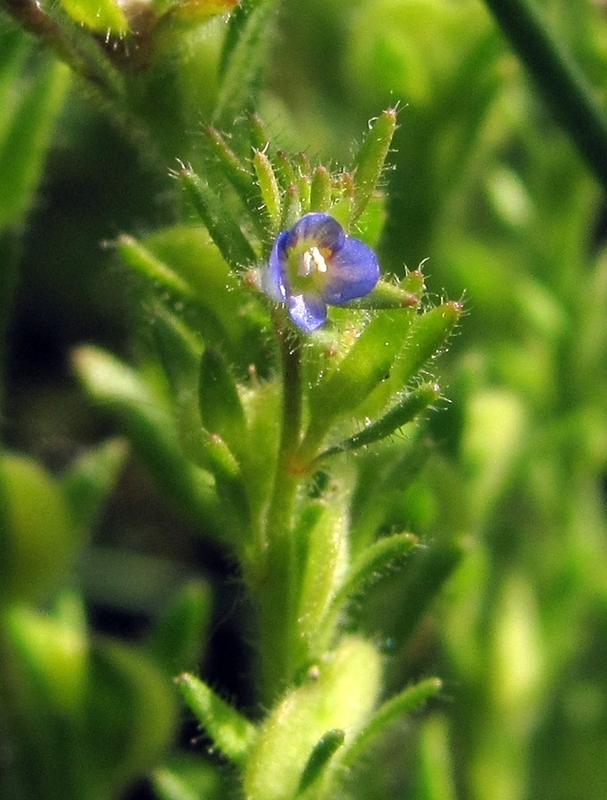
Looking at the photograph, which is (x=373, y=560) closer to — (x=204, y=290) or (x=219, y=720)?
(x=219, y=720)

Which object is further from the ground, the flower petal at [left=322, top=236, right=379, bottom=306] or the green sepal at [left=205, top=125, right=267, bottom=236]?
the green sepal at [left=205, top=125, right=267, bottom=236]

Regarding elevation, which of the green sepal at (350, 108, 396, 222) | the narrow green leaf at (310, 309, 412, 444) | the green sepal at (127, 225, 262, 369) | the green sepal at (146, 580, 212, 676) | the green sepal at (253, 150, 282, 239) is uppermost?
the green sepal at (127, 225, 262, 369)

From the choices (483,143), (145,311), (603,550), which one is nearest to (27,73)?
(483,143)

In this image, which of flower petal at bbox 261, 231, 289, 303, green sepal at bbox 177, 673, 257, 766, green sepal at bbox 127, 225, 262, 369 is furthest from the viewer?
green sepal at bbox 127, 225, 262, 369

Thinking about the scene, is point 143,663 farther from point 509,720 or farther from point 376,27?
point 376,27

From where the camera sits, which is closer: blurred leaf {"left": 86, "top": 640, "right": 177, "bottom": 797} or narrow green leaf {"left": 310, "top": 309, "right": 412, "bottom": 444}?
narrow green leaf {"left": 310, "top": 309, "right": 412, "bottom": 444}

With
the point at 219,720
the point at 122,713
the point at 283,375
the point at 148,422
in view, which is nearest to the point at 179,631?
the point at 122,713

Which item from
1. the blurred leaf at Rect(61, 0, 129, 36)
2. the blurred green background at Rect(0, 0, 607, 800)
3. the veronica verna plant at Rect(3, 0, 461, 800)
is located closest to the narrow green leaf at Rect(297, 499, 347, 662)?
the veronica verna plant at Rect(3, 0, 461, 800)

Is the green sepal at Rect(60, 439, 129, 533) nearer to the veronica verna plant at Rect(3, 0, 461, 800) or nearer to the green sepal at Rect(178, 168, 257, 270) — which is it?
the veronica verna plant at Rect(3, 0, 461, 800)
